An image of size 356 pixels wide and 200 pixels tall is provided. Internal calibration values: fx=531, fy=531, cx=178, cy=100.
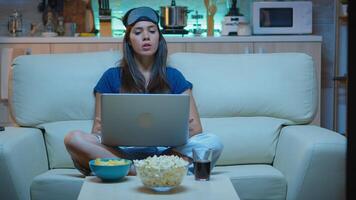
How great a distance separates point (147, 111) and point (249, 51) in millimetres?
2684

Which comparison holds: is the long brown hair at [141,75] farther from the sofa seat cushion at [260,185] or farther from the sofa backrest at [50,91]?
the sofa seat cushion at [260,185]

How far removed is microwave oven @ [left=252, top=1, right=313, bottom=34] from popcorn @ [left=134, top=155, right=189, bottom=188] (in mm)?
3134

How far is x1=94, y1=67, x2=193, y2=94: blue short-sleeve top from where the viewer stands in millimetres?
2635

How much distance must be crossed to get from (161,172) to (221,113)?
1.15 metres

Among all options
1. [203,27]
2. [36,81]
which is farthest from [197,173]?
[203,27]

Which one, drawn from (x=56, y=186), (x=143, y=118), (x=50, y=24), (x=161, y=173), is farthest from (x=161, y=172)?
(x=50, y=24)

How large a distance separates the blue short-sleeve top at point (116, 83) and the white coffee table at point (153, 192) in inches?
32.8

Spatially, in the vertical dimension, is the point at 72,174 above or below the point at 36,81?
below

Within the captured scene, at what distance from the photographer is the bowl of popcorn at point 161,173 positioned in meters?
1.66

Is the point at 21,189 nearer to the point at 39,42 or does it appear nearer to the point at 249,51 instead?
the point at 39,42

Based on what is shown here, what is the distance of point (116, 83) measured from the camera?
104 inches

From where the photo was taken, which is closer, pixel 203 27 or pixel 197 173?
pixel 197 173

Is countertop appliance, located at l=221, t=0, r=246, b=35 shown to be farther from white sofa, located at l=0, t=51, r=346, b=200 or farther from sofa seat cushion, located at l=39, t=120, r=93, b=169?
sofa seat cushion, located at l=39, t=120, r=93, b=169

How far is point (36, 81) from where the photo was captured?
2.72 metres
